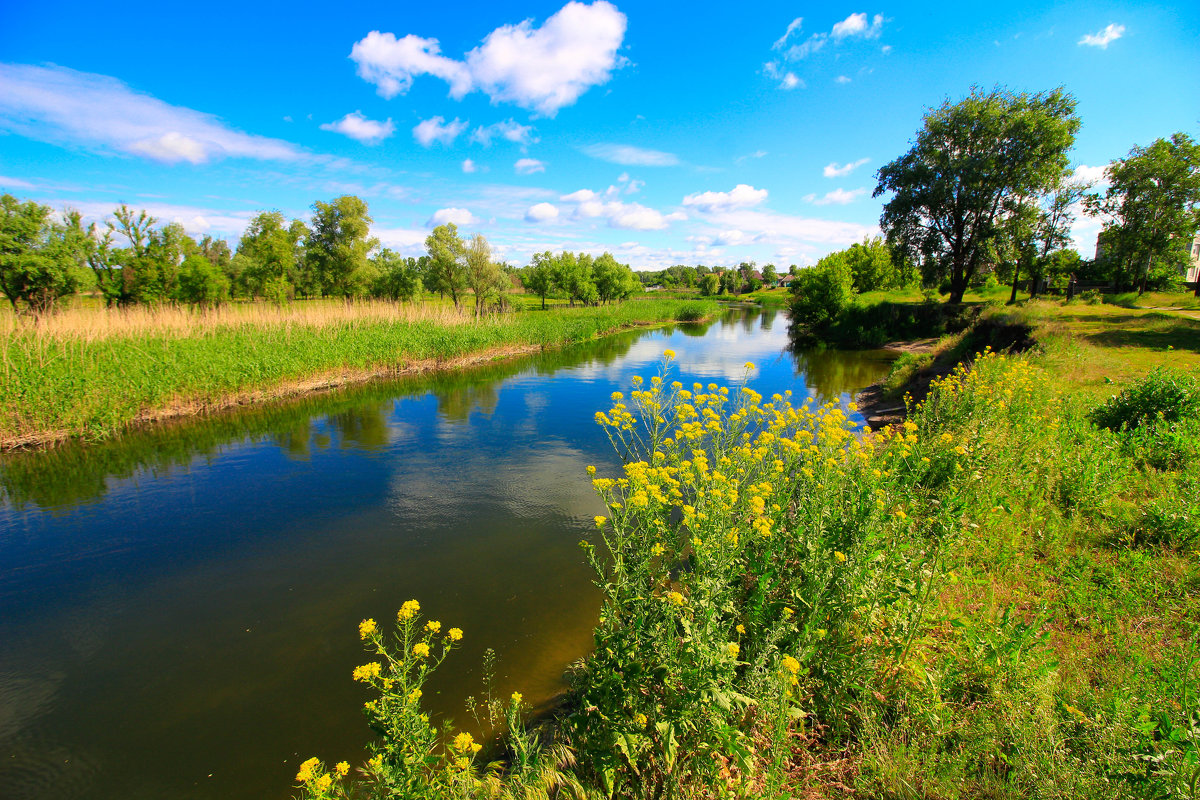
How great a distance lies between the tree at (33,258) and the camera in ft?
57.0

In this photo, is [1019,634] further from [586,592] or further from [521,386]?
[521,386]

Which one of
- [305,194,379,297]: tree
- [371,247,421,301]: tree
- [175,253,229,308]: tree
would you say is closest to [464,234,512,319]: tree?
[305,194,379,297]: tree

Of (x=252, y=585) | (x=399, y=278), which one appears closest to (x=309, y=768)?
(x=252, y=585)

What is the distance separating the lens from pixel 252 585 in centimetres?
664

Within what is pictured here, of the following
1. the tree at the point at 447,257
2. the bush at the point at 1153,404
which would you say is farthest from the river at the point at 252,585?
the tree at the point at 447,257

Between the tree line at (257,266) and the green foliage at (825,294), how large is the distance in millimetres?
25214

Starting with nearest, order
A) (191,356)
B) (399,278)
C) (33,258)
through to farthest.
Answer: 1. (191,356)
2. (33,258)
3. (399,278)

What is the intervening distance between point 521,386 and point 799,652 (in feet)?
58.9

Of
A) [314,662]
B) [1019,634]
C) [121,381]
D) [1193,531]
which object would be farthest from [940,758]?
[121,381]

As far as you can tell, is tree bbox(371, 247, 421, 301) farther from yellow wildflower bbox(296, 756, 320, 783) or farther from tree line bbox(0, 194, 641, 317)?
yellow wildflower bbox(296, 756, 320, 783)

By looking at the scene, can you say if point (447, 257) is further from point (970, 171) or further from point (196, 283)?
point (970, 171)

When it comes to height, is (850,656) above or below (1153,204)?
below

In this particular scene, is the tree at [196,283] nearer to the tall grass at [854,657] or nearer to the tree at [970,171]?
the tall grass at [854,657]

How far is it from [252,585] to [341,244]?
1350 inches
